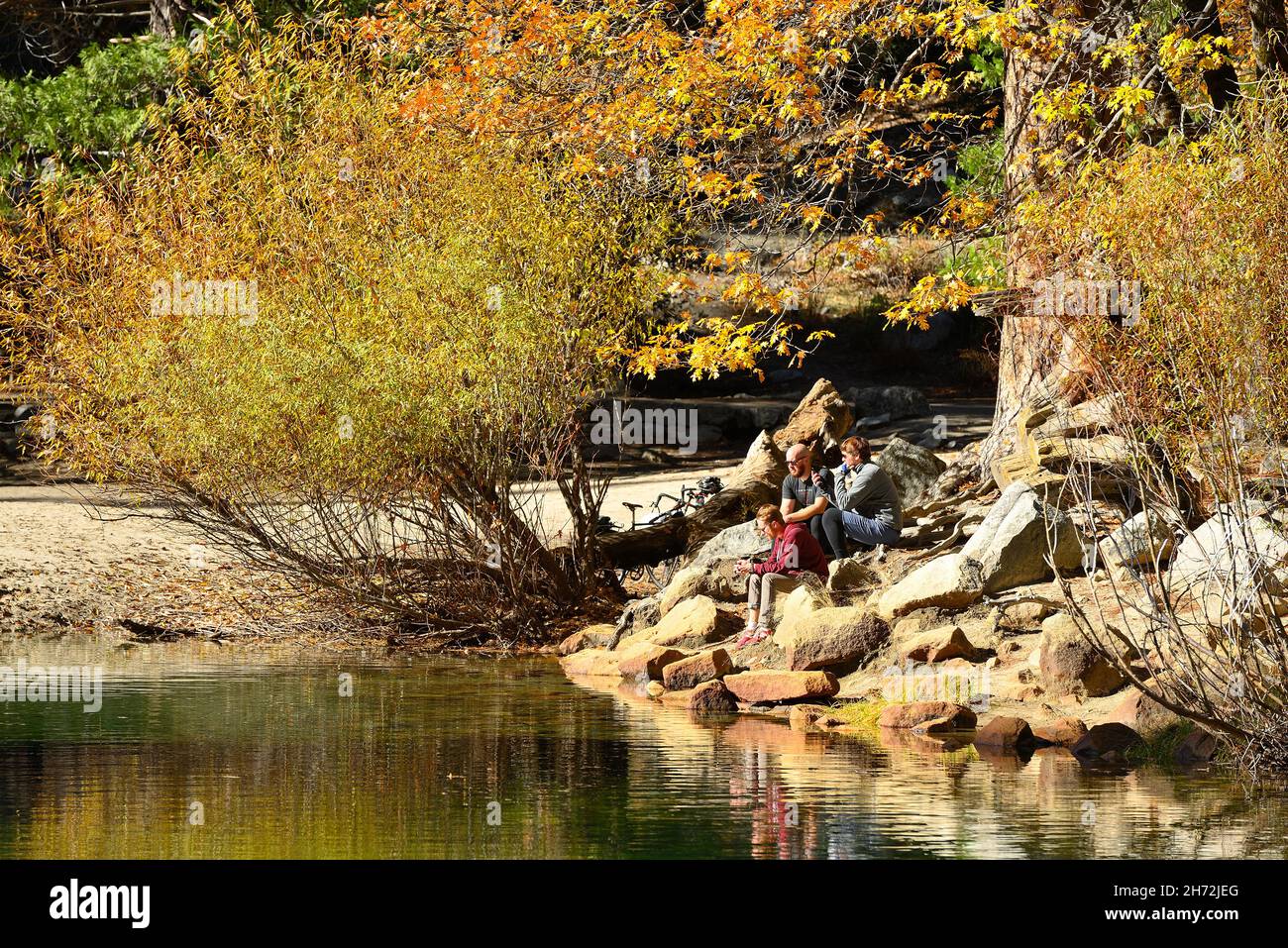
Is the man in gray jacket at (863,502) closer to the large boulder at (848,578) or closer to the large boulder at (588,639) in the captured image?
the large boulder at (848,578)

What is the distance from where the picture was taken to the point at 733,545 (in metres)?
16.8

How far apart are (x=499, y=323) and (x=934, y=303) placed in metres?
4.05

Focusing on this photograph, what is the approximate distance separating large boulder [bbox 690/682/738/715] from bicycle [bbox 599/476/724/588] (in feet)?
15.0

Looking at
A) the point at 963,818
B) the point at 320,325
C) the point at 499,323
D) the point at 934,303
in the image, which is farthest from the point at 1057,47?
the point at 963,818

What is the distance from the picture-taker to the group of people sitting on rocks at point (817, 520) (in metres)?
14.7

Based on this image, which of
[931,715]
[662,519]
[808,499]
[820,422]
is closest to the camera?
[931,715]

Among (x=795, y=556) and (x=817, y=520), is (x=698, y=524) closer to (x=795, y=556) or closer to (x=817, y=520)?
(x=817, y=520)

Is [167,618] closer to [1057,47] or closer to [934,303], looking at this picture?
[934,303]

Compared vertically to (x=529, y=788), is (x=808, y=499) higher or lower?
higher

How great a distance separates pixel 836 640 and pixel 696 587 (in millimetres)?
2605

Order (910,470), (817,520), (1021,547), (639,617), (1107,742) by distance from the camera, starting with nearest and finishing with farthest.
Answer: (1107,742), (1021,547), (639,617), (817,520), (910,470)

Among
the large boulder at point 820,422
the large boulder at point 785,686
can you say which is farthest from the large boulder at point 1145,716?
the large boulder at point 820,422

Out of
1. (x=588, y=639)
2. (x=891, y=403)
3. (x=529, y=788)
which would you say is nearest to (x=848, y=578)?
(x=588, y=639)

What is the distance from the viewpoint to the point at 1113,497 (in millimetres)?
15820
